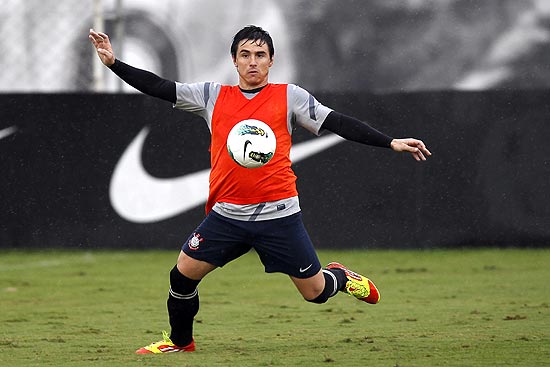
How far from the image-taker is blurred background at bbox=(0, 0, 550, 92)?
778 inches

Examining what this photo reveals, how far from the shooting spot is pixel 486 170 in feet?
47.6

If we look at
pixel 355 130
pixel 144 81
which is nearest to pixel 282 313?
pixel 355 130

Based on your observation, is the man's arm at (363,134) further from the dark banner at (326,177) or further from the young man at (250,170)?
the dark banner at (326,177)

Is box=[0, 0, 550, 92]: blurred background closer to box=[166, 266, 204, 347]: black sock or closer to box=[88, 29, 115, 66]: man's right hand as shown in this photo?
box=[88, 29, 115, 66]: man's right hand

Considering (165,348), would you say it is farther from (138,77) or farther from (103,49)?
(103,49)

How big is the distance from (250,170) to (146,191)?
724cm

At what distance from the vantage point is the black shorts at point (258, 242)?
747cm

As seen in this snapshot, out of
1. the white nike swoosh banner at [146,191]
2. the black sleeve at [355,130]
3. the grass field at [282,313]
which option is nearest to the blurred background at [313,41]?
the white nike swoosh banner at [146,191]

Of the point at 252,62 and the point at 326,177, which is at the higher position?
the point at 252,62

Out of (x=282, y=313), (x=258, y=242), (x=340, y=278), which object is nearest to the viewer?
(x=258, y=242)

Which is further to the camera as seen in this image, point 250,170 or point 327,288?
point 327,288

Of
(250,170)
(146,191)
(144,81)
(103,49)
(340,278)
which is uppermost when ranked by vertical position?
(103,49)

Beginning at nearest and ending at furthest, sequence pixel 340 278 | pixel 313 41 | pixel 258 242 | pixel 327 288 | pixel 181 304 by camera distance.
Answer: pixel 258 242 → pixel 181 304 → pixel 327 288 → pixel 340 278 → pixel 313 41

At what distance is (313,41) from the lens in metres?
20.8
